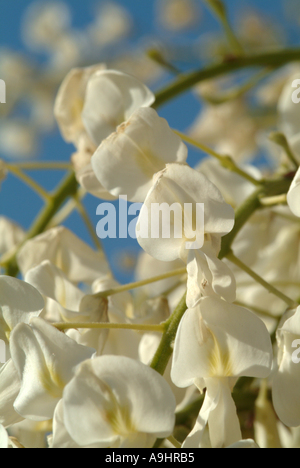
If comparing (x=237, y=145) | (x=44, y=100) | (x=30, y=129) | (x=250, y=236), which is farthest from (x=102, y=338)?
(x=30, y=129)

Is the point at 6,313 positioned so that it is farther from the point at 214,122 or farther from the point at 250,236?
the point at 214,122

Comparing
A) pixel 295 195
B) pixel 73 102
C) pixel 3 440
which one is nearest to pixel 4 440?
pixel 3 440

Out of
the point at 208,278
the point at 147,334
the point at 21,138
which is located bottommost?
the point at 21,138

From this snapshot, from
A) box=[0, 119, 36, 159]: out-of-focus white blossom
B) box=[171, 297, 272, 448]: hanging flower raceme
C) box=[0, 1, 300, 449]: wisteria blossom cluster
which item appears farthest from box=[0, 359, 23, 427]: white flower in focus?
box=[0, 119, 36, 159]: out-of-focus white blossom

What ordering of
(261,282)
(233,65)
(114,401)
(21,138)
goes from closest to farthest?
(114,401) → (261,282) → (233,65) → (21,138)

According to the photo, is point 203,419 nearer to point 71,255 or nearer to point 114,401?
point 114,401

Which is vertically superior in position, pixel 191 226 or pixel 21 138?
pixel 191 226

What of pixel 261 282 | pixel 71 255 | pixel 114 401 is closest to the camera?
pixel 114 401
